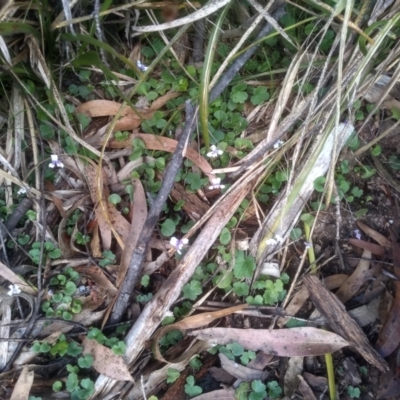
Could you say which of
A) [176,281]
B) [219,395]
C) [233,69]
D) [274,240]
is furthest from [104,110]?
[219,395]

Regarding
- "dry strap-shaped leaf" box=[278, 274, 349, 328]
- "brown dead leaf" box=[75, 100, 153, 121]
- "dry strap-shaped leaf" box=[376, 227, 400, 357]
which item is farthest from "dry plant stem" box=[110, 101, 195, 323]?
"dry strap-shaped leaf" box=[376, 227, 400, 357]

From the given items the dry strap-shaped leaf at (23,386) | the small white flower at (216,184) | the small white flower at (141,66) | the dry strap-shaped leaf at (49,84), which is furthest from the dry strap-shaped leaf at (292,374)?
the small white flower at (141,66)

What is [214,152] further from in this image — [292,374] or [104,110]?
[292,374]

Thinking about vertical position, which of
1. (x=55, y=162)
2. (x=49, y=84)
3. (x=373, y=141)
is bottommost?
(x=55, y=162)

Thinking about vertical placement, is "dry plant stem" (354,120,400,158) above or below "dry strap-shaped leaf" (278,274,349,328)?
above

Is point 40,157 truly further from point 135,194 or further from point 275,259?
point 275,259

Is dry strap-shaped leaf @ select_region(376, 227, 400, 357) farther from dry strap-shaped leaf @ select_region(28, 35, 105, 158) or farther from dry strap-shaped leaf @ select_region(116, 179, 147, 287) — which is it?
dry strap-shaped leaf @ select_region(28, 35, 105, 158)

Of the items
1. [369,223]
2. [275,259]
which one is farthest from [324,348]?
[369,223]
